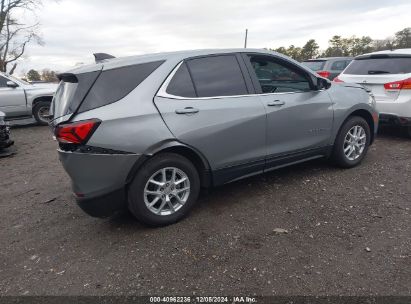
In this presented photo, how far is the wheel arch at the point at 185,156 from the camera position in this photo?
296cm

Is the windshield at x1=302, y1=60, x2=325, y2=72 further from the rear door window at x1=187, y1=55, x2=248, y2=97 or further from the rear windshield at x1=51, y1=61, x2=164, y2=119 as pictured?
the rear windshield at x1=51, y1=61, x2=164, y2=119

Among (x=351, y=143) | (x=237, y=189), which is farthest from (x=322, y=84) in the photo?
(x=237, y=189)

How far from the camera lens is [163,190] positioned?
3156mm

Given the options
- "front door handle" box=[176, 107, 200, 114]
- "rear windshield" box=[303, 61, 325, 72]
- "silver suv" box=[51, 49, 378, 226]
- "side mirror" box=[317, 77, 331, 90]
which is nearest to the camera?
"silver suv" box=[51, 49, 378, 226]

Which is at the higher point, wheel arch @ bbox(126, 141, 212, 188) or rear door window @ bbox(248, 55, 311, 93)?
rear door window @ bbox(248, 55, 311, 93)

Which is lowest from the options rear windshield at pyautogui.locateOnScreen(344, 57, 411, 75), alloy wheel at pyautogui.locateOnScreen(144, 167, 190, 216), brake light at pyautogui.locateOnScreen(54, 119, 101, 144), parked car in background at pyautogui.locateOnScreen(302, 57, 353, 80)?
alloy wheel at pyautogui.locateOnScreen(144, 167, 190, 216)

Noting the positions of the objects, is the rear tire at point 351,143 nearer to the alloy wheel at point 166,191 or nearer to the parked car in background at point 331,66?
the alloy wheel at point 166,191

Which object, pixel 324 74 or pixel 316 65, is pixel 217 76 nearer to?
pixel 324 74

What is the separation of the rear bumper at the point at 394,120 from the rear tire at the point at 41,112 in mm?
8646

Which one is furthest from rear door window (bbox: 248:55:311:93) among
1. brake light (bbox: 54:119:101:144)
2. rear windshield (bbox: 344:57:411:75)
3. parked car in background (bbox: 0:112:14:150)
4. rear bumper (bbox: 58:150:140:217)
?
parked car in background (bbox: 0:112:14:150)

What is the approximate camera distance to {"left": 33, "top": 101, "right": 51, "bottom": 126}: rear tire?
9.46m

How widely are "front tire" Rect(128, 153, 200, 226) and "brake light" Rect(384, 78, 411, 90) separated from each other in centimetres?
427

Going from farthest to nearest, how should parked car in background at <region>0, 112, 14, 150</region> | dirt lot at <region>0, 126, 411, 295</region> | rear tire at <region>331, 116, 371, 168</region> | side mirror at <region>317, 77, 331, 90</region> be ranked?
parked car in background at <region>0, 112, 14, 150</region> → rear tire at <region>331, 116, 371, 168</region> → side mirror at <region>317, 77, 331, 90</region> → dirt lot at <region>0, 126, 411, 295</region>

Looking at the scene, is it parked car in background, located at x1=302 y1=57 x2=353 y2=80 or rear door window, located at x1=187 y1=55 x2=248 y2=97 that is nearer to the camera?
rear door window, located at x1=187 y1=55 x2=248 y2=97
